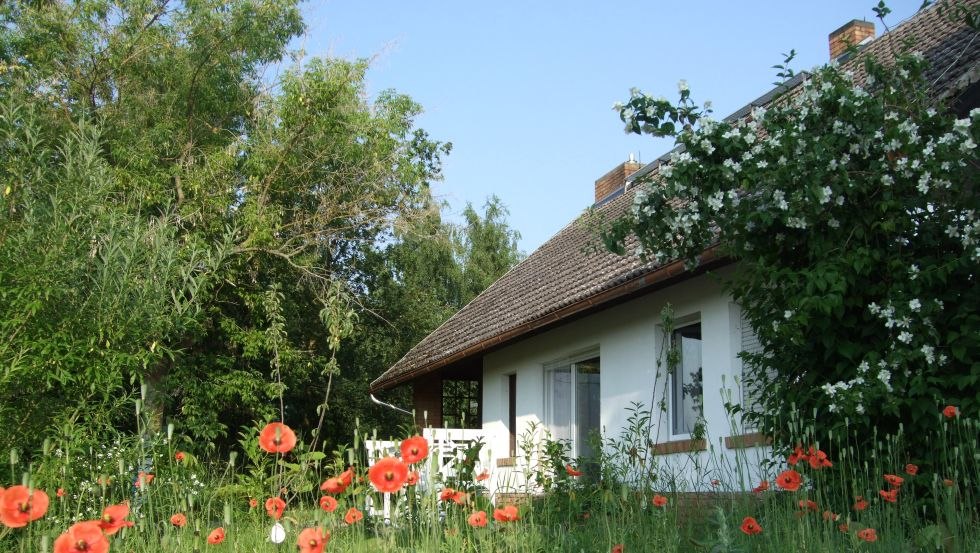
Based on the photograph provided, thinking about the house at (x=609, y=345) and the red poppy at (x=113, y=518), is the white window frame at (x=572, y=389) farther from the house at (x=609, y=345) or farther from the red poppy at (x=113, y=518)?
the red poppy at (x=113, y=518)

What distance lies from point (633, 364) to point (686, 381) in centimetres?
Answer: 90

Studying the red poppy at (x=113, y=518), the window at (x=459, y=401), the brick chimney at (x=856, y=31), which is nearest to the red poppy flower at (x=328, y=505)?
the red poppy at (x=113, y=518)

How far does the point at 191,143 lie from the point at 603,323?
823cm

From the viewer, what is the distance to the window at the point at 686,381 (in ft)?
32.9

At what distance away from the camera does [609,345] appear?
37.6ft

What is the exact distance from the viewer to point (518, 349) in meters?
13.9

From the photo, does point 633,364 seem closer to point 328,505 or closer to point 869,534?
point 869,534

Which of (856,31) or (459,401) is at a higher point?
(856,31)

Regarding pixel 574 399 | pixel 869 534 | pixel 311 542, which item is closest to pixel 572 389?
pixel 574 399

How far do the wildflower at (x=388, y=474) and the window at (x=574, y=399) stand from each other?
30.4 feet

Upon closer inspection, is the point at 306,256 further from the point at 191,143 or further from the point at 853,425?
the point at 853,425

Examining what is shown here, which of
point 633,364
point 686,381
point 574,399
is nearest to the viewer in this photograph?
point 686,381

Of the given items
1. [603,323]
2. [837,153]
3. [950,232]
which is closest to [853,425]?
[950,232]

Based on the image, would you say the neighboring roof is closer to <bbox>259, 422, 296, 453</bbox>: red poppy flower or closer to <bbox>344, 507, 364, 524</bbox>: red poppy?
<bbox>344, 507, 364, 524</bbox>: red poppy
